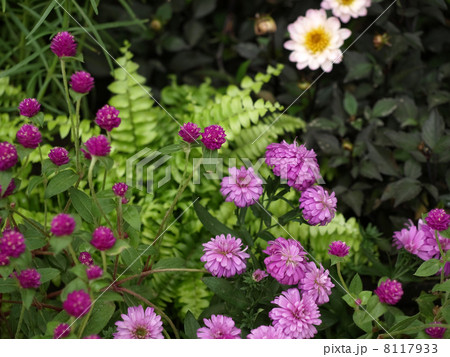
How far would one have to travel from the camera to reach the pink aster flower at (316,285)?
1.06 m

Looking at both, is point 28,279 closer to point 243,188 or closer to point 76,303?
point 76,303

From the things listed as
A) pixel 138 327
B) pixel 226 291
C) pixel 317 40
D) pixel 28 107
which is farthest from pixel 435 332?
pixel 317 40

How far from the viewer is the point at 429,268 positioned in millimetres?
1057

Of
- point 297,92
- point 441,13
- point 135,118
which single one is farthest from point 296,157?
point 441,13

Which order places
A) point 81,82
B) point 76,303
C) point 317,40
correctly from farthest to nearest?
1. point 317,40
2. point 81,82
3. point 76,303

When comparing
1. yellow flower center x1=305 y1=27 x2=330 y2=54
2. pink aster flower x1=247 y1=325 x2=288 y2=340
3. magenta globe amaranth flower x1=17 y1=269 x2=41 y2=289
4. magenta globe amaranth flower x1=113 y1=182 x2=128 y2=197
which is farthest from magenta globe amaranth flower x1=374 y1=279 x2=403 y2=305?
yellow flower center x1=305 y1=27 x2=330 y2=54

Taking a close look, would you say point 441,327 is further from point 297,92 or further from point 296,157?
point 297,92

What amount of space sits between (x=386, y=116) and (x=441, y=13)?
0.35 m

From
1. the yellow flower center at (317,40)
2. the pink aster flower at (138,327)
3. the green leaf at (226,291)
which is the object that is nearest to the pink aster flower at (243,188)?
the green leaf at (226,291)

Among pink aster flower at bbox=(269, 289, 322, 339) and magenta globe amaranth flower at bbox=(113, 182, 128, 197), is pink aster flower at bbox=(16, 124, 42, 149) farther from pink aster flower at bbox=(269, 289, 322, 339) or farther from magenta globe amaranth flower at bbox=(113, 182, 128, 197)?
pink aster flower at bbox=(269, 289, 322, 339)

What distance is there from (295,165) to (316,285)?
0.73 ft

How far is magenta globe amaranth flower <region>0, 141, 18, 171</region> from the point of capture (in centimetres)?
90

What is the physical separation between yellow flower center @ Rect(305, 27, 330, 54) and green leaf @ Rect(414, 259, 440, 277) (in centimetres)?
86

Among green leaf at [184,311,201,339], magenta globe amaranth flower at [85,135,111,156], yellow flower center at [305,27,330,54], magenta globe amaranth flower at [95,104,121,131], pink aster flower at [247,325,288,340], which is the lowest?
pink aster flower at [247,325,288,340]
